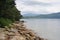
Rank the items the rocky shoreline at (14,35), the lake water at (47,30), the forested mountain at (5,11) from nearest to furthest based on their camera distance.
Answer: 1. the rocky shoreline at (14,35)
2. the forested mountain at (5,11)
3. the lake water at (47,30)

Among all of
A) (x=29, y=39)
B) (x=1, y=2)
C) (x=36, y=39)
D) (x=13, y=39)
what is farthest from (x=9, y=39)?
(x=1, y=2)

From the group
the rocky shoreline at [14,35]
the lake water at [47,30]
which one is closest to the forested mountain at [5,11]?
the rocky shoreline at [14,35]

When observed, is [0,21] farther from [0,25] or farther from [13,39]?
[13,39]

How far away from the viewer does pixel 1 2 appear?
30.6 metres

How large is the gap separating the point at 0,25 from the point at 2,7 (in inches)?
190

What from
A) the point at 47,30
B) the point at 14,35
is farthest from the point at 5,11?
the point at 47,30

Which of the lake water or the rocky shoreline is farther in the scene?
the lake water

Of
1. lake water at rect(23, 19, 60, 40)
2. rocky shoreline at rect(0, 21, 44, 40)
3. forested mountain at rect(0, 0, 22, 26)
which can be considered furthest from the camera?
lake water at rect(23, 19, 60, 40)

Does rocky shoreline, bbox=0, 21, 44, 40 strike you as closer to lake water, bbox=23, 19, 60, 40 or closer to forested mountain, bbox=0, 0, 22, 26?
forested mountain, bbox=0, 0, 22, 26

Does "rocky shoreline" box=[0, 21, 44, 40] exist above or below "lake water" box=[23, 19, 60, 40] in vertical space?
above

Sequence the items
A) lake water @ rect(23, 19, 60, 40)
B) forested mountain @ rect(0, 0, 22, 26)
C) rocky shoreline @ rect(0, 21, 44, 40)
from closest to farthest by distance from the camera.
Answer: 1. rocky shoreline @ rect(0, 21, 44, 40)
2. forested mountain @ rect(0, 0, 22, 26)
3. lake water @ rect(23, 19, 60, 40)

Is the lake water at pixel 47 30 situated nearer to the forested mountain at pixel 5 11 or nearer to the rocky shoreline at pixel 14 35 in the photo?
the forested mountain at pixel 5 11

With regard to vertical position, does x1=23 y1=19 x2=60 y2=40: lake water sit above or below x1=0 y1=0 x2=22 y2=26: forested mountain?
below

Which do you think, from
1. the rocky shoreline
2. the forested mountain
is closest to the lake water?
the forested mountain
